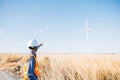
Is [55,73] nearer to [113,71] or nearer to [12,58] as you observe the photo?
[113,71]

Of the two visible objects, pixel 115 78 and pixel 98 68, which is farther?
pixel 98 68

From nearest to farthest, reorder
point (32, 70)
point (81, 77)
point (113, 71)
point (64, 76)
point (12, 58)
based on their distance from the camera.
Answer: point (32, 70), point (113, 71), point (81, 77), point (64, 76), point (12, 58)

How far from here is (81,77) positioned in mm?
6504

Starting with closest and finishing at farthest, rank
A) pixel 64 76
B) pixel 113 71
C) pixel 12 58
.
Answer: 1. pixel 113 71
2. pixel 64 76
3. pixel 12 58

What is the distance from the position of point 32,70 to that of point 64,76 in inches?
118

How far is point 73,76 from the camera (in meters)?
6.88

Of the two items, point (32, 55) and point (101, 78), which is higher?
point (32, 55)

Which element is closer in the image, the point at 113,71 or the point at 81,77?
the point at 113,71

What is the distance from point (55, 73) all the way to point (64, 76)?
0.72 meters

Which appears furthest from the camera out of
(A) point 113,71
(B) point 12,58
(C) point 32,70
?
(B) point 12,58

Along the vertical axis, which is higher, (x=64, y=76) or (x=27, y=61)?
(x=27, y=61)

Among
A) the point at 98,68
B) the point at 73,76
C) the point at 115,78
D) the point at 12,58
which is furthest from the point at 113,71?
the point at 12,58

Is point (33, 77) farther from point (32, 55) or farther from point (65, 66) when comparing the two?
point (65, 66)

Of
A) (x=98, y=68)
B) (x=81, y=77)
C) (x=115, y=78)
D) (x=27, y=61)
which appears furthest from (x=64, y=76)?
(x=27, y=61)
